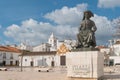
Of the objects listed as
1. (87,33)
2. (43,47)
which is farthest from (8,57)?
(87,33)

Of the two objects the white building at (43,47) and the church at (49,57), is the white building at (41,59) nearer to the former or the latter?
the church at (49,57)

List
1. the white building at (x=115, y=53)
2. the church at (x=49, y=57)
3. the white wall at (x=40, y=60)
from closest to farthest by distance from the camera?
the white building at (x=115, y=53)
the church at (x=49, y=57)
the white wall at (x=40, y=60)

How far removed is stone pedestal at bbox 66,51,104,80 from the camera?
42.2 ft

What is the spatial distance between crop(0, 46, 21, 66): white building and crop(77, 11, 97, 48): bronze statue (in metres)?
56.9

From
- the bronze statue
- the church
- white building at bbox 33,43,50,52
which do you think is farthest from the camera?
white building at bbox 33,43,50,52

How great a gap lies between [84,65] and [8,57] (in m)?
59.3

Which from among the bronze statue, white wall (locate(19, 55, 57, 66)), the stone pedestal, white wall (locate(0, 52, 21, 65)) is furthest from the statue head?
white wall (locate(0, 52, 21, 65))

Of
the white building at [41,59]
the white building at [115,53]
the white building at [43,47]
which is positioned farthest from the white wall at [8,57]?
the white building at [115,53]

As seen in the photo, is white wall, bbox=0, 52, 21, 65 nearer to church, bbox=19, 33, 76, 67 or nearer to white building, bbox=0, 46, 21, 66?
white building, bbox=0, 46, 21, 66

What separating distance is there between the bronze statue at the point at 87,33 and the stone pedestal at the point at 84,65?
649mm

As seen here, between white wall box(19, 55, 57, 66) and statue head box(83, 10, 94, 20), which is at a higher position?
statue head box(83, 10, 94, 20)

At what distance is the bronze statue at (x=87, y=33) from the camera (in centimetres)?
1356

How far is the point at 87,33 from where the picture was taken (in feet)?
45.1

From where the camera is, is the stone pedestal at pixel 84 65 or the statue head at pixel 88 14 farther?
the statue head at pixel 88 14
